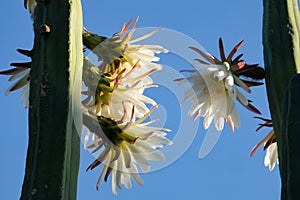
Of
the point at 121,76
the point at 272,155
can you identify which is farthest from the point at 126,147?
the point at 272,155

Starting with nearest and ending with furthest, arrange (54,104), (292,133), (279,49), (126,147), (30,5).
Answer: (292,133)
(54,104)
(279,49)
(126,147)
(30,5)

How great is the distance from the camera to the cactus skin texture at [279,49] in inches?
64.8

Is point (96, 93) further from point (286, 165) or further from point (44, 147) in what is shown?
point (286, 165)

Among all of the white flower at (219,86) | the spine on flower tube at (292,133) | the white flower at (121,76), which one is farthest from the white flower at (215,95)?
the spine on flower tube at (292,133)

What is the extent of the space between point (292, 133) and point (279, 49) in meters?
0.39

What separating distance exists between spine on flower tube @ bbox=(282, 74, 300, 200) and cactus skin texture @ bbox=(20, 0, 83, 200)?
0.48 meters

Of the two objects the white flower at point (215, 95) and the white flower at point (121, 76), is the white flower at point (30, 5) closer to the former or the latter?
the white flower at point (121, 76)

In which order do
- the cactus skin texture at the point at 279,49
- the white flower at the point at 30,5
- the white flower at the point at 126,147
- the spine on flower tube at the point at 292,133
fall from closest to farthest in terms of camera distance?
Result: the spine on flower tube at the point at 292,133, the cactus skin texture at the point at 279,49, the white flower at the point at 126,147, the white flower at the point at 30,5

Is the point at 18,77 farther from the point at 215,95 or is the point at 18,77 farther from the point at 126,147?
the point at 215,95

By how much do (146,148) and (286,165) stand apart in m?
0.57

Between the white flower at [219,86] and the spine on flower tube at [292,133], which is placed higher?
the white flower at [219,86]

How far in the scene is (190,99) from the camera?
6.35 ft

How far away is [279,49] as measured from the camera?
5.50 ft

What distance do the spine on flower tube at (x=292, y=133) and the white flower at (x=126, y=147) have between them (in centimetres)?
51
